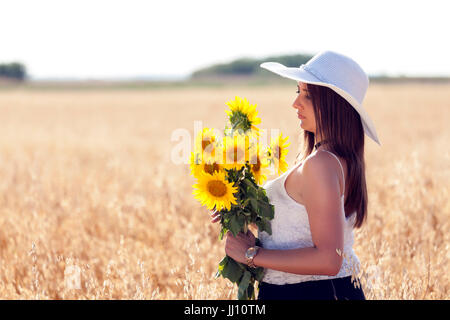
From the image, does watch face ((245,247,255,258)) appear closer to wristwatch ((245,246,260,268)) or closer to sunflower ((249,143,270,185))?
wristwatch ((245,246,260,268))

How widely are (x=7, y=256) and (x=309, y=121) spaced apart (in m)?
2.05

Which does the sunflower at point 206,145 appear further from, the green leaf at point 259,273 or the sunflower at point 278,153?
the green leaf at point 259,273

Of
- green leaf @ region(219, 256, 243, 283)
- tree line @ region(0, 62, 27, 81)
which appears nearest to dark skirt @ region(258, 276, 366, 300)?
green leaf @ region(219, 256, 243, 283)

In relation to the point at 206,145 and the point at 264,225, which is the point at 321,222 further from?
the point at 206,145

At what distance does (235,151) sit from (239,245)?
33 centimetres

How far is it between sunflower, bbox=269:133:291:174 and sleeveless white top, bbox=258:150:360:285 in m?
0.05

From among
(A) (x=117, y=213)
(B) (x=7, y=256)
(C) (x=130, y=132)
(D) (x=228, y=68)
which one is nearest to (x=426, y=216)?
(A) (x=117, y=213)

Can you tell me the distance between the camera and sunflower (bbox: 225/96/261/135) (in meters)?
1.43

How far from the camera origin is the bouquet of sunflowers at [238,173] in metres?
1.36

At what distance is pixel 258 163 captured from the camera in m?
1.42

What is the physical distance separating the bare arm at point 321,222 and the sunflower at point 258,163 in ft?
0.48

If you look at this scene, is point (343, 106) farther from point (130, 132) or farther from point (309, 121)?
point (130, 132)

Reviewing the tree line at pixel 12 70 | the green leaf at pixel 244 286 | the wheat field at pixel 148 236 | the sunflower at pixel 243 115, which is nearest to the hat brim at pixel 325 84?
the sunflower at pixel 243 115

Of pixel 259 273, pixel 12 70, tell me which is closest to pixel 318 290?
pixel 259 273
